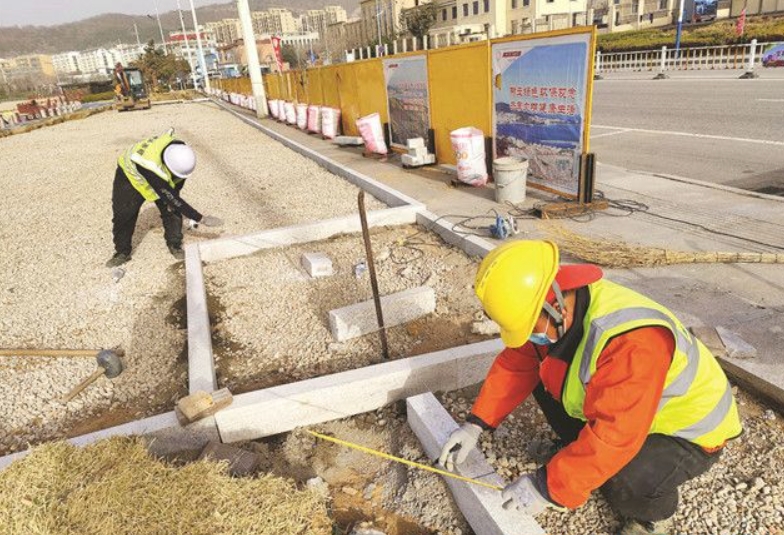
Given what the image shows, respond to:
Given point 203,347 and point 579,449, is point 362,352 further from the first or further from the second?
point 579,449

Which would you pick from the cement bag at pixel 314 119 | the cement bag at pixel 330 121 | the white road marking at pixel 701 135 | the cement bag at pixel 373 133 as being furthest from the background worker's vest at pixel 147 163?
A: the cement bag at pixel 314 119

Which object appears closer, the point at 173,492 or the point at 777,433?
the point at 173,492

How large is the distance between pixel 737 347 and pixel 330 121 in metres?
12.4

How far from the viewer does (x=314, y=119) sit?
15.7 metres

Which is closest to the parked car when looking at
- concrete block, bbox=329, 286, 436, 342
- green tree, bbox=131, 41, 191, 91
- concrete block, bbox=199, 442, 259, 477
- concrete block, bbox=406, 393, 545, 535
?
concrete block, bbox=329, 286, 436, 342

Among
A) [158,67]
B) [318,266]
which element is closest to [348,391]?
[318,266]

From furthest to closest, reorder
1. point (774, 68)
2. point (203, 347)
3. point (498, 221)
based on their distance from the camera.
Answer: point (774, 68) < point (498, 221) < point (203, 347)

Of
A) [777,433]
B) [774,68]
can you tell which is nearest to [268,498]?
[777,433]

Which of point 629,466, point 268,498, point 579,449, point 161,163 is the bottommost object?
point 268,498

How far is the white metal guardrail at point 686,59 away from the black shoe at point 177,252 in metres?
20.7

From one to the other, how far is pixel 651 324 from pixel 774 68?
915 inches

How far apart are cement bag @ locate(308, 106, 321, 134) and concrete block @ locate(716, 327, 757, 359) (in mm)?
13365

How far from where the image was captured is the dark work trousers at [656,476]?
6.82ft

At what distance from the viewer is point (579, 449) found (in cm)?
189
